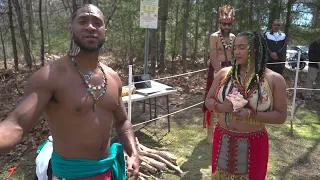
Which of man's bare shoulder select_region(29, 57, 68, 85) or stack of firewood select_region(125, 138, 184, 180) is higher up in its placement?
man's bare shoulder select_region(29, 57, 68, 85)

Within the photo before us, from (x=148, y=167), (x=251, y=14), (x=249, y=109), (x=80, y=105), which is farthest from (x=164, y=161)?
(x=251, y=14)

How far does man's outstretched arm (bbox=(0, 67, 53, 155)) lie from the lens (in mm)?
1218

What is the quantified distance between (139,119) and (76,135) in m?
4.06

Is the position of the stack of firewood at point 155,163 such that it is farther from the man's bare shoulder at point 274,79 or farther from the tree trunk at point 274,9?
the tree trunk at point 274,9

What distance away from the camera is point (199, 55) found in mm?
13938

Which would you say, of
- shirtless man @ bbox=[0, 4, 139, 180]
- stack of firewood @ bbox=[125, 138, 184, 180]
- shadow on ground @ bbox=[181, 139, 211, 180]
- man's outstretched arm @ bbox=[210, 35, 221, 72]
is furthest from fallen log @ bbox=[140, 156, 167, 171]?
shirtless man @ bbox=[0, 4, 139, 180]

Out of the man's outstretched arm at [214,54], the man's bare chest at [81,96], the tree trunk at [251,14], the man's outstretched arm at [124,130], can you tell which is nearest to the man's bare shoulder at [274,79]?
the man's outstretched arm at [124,130]

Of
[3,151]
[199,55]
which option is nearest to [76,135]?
[3,151]

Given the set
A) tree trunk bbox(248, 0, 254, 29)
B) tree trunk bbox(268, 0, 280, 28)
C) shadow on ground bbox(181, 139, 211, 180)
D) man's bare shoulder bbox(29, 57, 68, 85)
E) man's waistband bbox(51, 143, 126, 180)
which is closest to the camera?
man's bare shoulder bbox(29, 57, 68, 85)

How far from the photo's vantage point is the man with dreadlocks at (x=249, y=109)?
7.23 feet

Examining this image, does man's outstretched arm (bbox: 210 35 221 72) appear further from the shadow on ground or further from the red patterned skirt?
the red patterned skirt

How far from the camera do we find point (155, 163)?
3.74 metres

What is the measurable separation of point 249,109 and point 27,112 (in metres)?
1.51

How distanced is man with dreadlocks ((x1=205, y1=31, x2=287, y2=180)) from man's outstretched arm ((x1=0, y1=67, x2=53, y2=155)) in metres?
1.30
